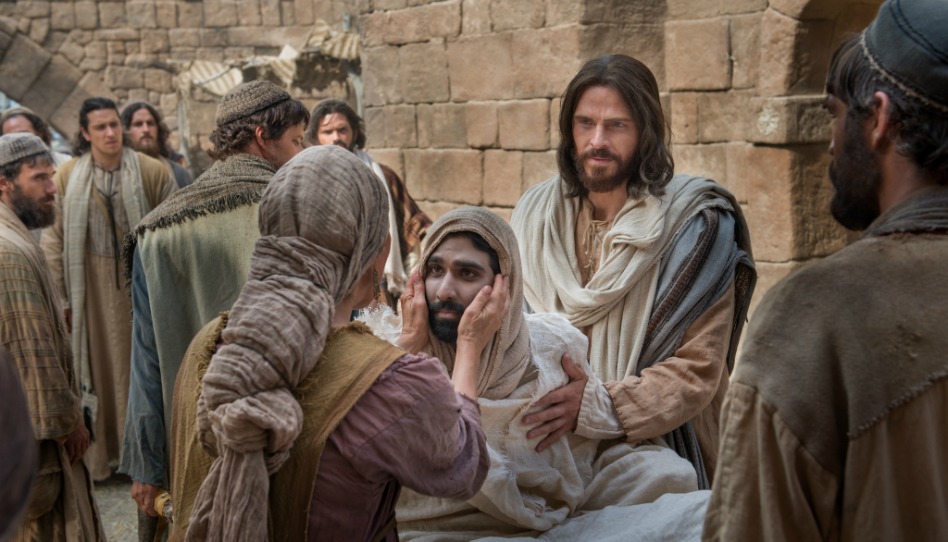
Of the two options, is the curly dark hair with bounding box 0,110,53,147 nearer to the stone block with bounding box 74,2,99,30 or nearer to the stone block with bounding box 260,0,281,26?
the stone block with bounding box 260,0,281,26

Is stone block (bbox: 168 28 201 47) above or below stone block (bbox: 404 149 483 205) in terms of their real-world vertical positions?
above

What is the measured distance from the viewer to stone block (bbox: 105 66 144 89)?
53.8ft

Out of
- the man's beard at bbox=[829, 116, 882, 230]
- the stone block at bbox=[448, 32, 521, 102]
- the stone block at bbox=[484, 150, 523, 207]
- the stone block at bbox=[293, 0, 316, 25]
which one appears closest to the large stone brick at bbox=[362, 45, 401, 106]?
the stone block at bbox=[448, 32, 521, 102]

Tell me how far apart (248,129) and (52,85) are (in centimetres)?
1412

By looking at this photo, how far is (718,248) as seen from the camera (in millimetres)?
3256

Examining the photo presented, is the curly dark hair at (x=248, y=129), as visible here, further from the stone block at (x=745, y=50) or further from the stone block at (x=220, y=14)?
the stone block at (x=220, y=14)

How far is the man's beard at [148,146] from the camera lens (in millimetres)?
7871

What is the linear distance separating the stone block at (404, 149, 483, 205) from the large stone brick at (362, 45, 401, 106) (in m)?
0.51

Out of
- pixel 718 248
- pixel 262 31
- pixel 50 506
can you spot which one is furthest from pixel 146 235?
pixel 262 31

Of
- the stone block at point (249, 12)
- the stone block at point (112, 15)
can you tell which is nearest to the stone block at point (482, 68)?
the stone block at point (249, 12)

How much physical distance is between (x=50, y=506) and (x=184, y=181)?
368 cm

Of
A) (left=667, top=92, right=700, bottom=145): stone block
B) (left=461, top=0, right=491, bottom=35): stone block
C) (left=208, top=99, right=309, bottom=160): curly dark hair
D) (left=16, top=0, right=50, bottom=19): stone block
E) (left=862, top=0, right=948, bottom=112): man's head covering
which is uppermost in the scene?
(left=16, top=0, right=50, bottom=19): stone block

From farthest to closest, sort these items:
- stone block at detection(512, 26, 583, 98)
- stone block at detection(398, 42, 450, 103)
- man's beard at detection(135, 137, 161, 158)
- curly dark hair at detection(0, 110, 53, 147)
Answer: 1. stone block at detection(398, 42, 450, 103)
2. man's beard at detection(135, 137, 161, 158)
3. curly dark hair at detection(0, 110, 53, 147)
4. stone block at detection(512, 26, 583, 98)

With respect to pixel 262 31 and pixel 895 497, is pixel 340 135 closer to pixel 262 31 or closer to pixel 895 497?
pixel 895 497
